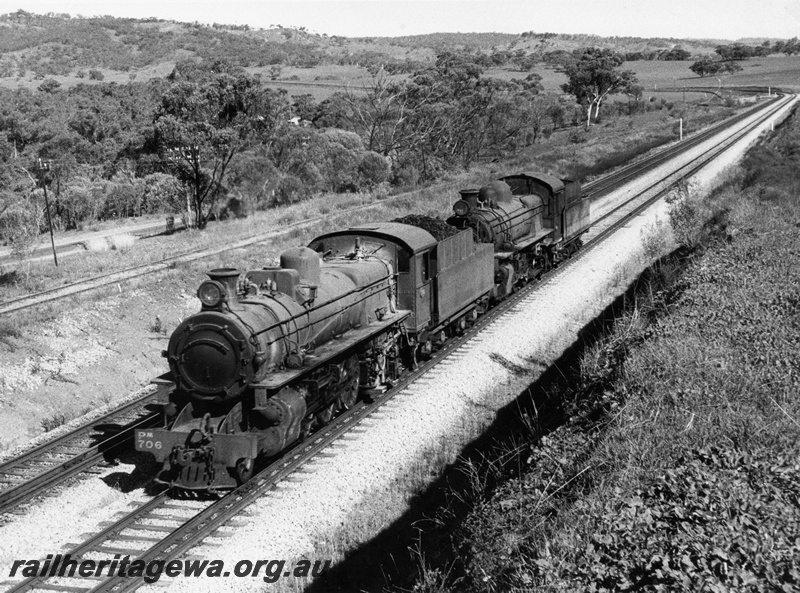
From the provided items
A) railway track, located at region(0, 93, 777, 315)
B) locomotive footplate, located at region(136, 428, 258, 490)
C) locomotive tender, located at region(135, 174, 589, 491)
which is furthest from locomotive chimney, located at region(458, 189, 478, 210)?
locomotive footplate, located at region(136, 428, 258, 490)

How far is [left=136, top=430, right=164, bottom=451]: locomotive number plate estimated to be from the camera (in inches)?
436

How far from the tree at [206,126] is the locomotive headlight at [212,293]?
33.3 meters

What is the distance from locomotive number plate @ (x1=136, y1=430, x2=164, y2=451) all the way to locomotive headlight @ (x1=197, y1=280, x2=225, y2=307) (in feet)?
6.46

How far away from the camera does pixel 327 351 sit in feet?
40.6

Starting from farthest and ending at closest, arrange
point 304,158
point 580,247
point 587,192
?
point 304,158 < point 587,192 < point 580,247

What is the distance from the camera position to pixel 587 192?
39.3m

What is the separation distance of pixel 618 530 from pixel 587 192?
3393 centimetres

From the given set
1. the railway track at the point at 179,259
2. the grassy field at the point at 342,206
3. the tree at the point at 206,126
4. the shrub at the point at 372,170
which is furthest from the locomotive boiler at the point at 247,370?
the shrub at the point at 372,170

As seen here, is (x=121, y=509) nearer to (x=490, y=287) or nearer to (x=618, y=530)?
(x=618, y=530)

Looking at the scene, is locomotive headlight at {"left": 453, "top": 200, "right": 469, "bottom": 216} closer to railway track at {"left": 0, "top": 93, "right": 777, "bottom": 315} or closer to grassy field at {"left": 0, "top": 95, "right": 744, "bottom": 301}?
grassy field at {"left": 0, "top": 95, "right": 744, "bottom": 301}

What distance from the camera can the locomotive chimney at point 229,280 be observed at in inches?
439

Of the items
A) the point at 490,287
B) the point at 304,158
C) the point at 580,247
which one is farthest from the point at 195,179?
the point at 490,287

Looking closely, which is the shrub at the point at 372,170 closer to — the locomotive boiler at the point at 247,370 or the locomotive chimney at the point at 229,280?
the locomotive boiler at the point at 247,370

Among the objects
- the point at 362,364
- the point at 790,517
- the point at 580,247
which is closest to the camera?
the point at 790,517
